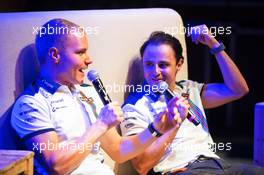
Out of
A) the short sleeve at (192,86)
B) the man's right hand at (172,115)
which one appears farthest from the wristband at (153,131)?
the short sleeve at (192,86)

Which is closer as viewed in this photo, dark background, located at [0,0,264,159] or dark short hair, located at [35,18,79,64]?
dark short hair, located at [35,18,79,64]

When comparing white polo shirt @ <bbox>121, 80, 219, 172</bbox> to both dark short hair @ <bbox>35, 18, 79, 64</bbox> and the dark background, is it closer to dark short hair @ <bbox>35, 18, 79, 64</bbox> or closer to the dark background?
dark short hair @ <bbox>35, 18, 79, 64</bbox>

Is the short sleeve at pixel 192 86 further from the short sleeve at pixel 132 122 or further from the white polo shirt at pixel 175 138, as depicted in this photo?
the short sleeve at pixel 132 122

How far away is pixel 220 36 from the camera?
4145 millimetres

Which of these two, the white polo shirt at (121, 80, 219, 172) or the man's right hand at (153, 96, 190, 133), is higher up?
the man's right hand at (153, 96, 190, 133)

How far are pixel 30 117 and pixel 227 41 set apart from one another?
88.8 inches

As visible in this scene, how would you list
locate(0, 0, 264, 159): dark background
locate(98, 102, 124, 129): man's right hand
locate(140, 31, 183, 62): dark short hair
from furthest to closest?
locate(0, 0, 264, 159): dark background < locate(140, 31, 183, 62): dark short hair < locate(98, 102, 124, 129): man's right hand

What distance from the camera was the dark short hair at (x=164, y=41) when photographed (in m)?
2.54

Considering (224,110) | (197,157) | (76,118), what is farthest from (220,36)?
(76,118)

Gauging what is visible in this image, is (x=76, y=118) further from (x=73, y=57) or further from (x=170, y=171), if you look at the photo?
(x=170, y=171)

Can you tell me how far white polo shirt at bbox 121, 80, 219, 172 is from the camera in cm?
242

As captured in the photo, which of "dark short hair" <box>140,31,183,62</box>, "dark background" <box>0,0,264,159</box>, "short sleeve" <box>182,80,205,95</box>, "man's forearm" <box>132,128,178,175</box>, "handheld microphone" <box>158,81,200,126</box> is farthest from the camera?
"dark background" <box>0,0,264,159</box>

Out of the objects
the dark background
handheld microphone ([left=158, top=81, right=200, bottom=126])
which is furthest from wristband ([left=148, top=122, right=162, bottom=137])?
the dark background

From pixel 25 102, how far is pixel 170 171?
65 cm
